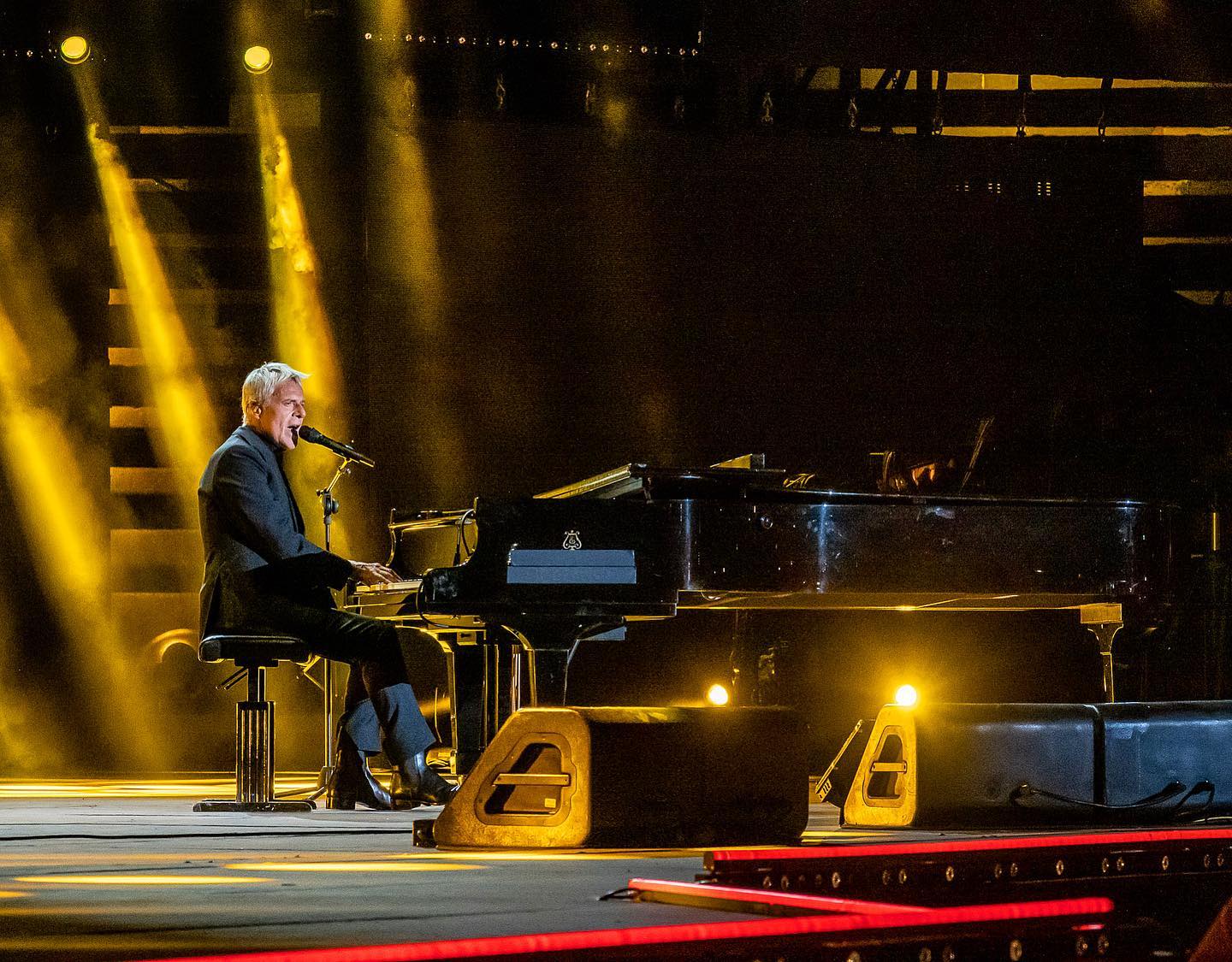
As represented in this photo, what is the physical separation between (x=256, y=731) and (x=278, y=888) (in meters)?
2.05

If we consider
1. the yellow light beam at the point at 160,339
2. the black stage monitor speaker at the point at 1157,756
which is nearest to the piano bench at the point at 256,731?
the black stage monitor speaker at the point at 1157,756

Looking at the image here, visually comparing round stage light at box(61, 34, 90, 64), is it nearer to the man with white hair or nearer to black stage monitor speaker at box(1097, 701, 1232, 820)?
the man with white hair

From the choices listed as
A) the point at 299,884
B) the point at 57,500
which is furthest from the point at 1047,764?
the point at 57,500

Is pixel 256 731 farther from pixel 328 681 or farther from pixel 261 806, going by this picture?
pixel 328 681

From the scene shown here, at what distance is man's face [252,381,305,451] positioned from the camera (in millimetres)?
4480

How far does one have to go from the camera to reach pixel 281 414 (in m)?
4.48

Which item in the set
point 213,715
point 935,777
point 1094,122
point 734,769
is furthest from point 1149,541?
point 213,715

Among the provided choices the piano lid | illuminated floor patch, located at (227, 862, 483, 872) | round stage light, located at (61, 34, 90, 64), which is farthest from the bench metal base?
round stage light, located at (61, 34, 90, 64)

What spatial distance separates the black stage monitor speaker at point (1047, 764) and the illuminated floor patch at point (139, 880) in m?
1.61

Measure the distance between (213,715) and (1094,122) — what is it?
5152 millimetres

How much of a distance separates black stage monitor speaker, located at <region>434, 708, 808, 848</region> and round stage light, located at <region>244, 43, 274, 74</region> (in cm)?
508

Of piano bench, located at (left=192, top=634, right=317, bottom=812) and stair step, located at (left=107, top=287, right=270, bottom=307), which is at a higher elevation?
stair step, located at (left=107, top=287, right=270, bottom=307)

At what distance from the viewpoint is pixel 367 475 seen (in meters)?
7.38

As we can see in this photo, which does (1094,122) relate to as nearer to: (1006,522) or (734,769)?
(1006,522)
